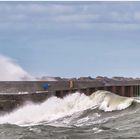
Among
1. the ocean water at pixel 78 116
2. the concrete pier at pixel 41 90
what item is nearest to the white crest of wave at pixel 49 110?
the ocean water at pixel 78 116

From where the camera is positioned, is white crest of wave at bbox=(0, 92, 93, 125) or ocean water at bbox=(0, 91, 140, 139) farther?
white crest of wave at bbox=(0, 92, 93, 125)

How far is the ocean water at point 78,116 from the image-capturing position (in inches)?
853

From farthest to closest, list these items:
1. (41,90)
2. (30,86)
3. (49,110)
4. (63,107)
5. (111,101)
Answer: (30,86) < (41,90) < (63,107) < (49,110) < (111,101)

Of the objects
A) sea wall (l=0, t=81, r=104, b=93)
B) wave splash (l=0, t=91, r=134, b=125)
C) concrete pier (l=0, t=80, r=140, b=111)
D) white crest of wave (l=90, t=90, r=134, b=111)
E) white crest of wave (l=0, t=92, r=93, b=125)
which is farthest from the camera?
sea wall (l=0, t=81, r=104, b=93)

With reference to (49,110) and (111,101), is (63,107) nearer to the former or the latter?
(49,110)

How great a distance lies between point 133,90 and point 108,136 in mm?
29743

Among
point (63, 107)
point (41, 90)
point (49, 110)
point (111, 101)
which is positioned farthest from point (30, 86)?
point (111, 101)

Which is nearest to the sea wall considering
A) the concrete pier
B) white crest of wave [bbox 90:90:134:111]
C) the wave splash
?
the concrete pier

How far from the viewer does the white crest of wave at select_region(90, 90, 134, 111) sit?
30.8m

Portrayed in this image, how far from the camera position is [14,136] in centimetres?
1841

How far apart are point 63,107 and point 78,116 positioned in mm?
5327

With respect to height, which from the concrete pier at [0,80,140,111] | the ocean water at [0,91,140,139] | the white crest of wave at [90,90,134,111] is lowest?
the ocean water at [0,91,140,139]

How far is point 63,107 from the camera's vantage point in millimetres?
35469

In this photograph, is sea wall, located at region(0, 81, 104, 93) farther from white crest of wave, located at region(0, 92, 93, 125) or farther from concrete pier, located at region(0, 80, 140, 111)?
white crest of wave, located at region(0, 92, 93, 125)
